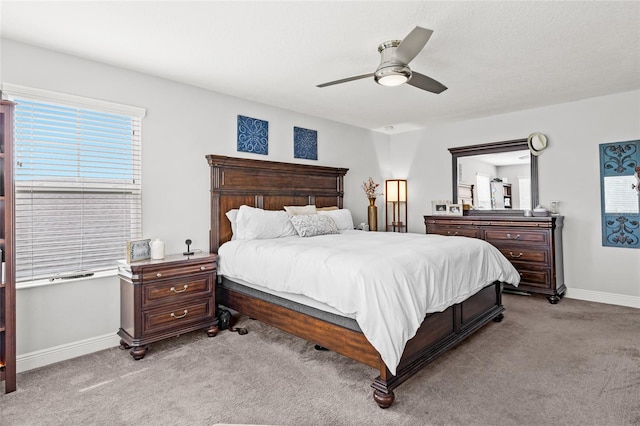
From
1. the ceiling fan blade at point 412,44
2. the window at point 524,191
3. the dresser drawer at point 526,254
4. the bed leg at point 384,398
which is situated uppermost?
the ceiling fan blade at point 412,44

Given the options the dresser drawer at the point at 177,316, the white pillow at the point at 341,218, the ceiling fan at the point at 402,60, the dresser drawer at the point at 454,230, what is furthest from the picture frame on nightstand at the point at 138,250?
the dresser drawer at the point at 454,230

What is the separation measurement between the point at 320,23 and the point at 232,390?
2671 mm

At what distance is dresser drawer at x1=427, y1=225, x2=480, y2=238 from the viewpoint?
4.92m

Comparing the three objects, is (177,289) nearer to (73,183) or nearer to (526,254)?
(73,183)

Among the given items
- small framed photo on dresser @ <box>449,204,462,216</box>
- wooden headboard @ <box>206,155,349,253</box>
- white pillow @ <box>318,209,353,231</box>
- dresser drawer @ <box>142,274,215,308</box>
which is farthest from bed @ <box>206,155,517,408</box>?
small framed photo on dresser @ <box>449,204,462,216</box>

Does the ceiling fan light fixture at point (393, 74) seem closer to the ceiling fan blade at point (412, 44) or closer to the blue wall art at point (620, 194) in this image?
the ceiling fan blade at point (412, 44)

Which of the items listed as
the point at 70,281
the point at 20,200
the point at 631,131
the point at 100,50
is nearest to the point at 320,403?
the point at 70,281

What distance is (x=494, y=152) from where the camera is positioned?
17.0 feet

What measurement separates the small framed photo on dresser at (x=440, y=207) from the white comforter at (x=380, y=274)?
2.07m

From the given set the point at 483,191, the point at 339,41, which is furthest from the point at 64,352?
the point at 483,191

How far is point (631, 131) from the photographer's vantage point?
13.6 feet

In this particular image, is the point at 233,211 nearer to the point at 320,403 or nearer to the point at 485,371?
the point at 320,403

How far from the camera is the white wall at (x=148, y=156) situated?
2766 millimetres

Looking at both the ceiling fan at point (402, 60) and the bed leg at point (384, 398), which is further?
the ceiling fan at point (402, 60)
